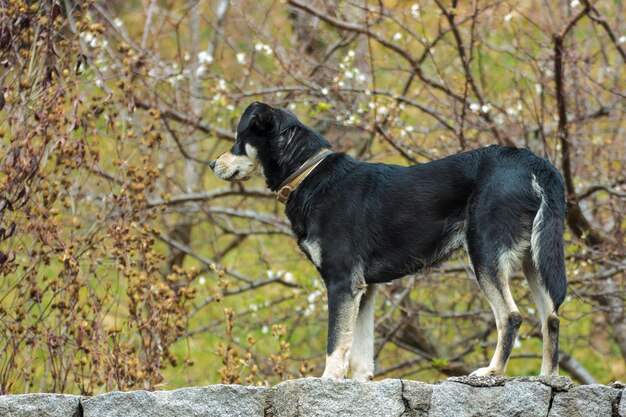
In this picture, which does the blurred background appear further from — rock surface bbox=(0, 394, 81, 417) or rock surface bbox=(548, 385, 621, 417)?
rock surface bbox=(0, 394, 81, 417)

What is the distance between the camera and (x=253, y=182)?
14336mm

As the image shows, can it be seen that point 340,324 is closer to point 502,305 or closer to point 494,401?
point 502,305

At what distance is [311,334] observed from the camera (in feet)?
43.9

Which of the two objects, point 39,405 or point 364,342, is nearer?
point 39,405

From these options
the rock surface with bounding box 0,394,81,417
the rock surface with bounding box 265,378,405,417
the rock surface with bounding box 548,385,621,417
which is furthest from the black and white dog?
the rock surface with bounding box 0,394,81,417

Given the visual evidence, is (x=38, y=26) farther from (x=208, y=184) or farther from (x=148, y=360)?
(x=208, y=184)

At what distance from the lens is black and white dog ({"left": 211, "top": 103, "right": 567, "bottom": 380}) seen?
5746mm

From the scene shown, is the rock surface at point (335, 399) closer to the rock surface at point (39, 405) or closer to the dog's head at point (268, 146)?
the rock surface at point (39, 405)

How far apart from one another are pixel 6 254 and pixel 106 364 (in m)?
1.04

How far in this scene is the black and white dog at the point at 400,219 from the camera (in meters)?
5.75

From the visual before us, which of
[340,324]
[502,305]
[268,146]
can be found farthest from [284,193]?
[502,305]

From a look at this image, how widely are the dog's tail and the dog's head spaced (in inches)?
58.5

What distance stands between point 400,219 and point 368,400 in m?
1.32

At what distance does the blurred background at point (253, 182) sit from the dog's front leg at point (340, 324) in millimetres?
823
